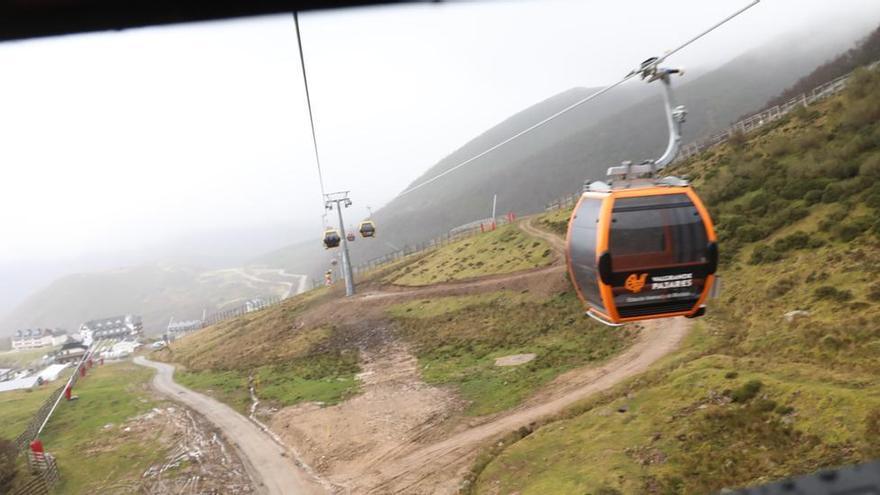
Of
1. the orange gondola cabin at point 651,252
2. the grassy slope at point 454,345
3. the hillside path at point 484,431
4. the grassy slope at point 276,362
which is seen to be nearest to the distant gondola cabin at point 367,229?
the grassy slope at point 454,345

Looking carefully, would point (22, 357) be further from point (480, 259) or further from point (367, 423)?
point (367, 423)

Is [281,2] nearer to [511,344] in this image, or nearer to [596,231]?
[596,231]

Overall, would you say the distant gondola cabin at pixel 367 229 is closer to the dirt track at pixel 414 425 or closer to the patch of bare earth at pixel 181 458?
the dirt track at pixel 414 425

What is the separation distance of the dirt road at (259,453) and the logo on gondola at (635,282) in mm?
13646

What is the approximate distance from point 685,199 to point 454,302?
29.9m

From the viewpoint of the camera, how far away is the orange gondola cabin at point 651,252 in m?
10.4

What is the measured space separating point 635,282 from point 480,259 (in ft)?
126

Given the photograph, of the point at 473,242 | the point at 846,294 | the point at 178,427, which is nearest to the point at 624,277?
the point at 846,294

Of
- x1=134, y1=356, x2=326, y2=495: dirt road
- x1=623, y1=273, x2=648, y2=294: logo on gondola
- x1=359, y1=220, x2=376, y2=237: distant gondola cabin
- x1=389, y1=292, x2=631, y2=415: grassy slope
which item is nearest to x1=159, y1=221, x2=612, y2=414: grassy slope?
x1=389, y1=292, x2=631, y2=415: grassy slope

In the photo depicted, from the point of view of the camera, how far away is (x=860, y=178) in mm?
24656

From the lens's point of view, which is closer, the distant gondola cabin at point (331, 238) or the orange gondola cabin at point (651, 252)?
the orange gondola cabin at point (651, 252)

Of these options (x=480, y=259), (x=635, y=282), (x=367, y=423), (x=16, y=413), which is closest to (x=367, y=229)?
(x=480, y=259)

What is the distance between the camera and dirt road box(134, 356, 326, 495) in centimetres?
1872

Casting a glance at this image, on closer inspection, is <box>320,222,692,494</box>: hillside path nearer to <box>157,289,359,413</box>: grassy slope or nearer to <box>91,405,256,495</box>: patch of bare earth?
<box>91,405,256,495</box>: patch of bare earth
